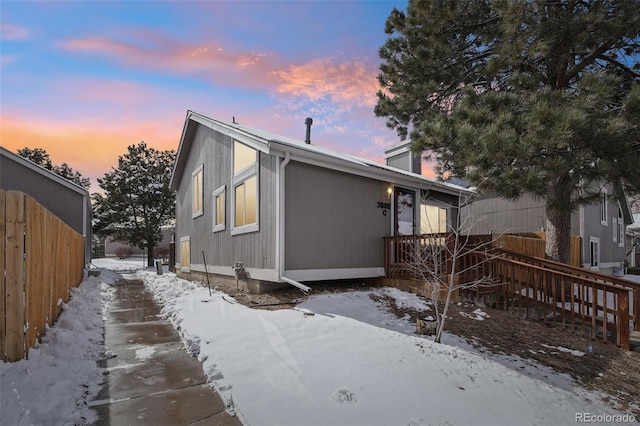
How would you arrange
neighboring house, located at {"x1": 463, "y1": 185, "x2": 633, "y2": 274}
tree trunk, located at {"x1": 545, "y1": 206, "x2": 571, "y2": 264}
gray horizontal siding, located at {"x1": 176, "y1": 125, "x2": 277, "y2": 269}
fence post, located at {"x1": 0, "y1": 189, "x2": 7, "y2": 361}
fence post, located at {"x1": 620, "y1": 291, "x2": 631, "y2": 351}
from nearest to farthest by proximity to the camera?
fence post, located at {"x1": 0, "y1": 189, "x2": 7, "y2": 361}, fence post, located at {"x1": 620, "y1": 291, "x2": 631, "y2": 351}, gray horizontal siding, located at {"x1": 176, "y1": 125, "x2": 277, "y2": 269}, tree trunk, located at {"x1": 545, "y1": 206, "x2": 571, "y2": 264}, neighboring house, located at {"x1": 463, "y1": 185, "x2": 633, "y2": 274}

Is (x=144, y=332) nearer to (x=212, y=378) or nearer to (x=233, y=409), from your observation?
(x=212, y=378)

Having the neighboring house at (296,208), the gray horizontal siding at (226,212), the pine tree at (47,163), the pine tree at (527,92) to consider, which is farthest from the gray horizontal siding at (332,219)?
the pine tree at (47,163)

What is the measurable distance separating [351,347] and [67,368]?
3140mm

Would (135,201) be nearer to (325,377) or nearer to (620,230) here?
(325,377)

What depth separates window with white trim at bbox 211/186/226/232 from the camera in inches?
417

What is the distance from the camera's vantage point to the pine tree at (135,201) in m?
24.9

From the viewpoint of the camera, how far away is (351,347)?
4.52m

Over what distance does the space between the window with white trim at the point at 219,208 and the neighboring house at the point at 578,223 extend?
30.4ft

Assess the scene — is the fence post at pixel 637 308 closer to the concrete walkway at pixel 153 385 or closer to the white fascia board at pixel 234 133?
the concrete walkway at pixel 153 385

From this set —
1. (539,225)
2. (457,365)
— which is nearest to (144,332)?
(457,365)

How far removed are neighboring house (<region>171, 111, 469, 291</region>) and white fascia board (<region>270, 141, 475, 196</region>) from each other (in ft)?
0.07

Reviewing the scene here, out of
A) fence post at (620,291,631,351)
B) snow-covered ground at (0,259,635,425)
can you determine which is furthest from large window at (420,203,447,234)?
snow-covered ground at (0,259,635,425)

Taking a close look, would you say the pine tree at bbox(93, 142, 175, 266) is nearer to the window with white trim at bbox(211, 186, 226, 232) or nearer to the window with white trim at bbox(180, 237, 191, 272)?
the window with white trim at bbox(180, 237, 191, 272)

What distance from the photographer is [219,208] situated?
1106 cm
